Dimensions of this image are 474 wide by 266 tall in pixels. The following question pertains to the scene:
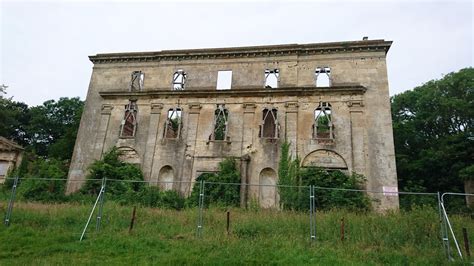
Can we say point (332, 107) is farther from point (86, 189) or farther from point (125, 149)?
point (86, 189)

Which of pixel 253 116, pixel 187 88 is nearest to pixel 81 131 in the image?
pixel 187 88

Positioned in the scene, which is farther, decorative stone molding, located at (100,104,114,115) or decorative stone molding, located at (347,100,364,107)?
decorative stone molding, located at (100,104,114,115)

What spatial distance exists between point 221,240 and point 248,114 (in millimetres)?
12699

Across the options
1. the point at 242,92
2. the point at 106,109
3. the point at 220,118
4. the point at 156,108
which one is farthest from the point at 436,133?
the point at 106,109

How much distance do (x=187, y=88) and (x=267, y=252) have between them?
53.5ft

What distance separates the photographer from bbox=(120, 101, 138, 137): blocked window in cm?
2323

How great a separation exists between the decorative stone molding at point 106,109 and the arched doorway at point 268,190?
39.4ft

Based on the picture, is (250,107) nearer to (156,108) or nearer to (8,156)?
(156,108)

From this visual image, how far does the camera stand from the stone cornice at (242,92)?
68.4 feet

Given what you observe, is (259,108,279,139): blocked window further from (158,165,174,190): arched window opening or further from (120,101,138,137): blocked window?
(120,101,138,137): blocked window

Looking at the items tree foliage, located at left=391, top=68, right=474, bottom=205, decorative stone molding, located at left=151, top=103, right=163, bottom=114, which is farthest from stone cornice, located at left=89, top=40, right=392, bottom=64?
tree foliage, located at left=391, top=68, right=474, bottom=205

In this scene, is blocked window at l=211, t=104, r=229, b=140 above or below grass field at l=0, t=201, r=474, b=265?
above

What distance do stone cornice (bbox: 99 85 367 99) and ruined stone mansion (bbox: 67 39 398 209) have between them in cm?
6

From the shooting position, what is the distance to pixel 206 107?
22.5 metres
